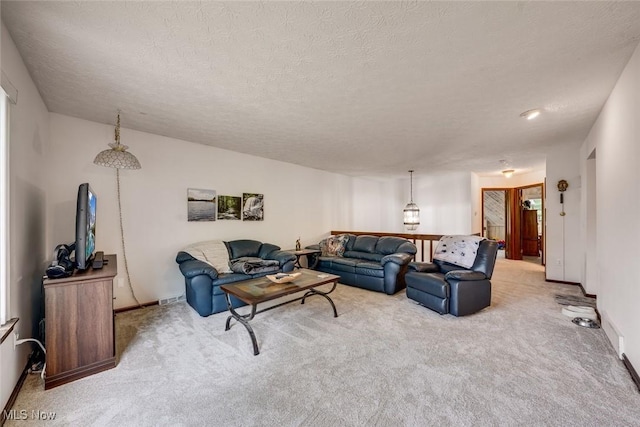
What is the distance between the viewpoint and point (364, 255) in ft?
16.7

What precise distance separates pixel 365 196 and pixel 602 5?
659cm

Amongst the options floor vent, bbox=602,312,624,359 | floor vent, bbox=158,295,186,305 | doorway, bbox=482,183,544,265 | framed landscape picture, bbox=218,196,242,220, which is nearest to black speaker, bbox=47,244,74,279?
floor vent, bbox=158,295,186,305

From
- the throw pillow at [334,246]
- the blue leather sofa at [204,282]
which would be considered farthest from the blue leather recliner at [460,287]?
the blue leather sofa at [204,282]

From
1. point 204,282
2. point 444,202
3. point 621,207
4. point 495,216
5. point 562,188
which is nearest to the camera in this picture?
point 621,207

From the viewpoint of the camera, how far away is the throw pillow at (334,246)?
17.8 feet

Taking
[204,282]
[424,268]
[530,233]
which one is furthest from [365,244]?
[530,233]

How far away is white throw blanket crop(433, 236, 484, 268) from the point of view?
3588 mm

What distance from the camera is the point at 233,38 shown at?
1.76m

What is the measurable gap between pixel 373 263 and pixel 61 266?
3.90 metres

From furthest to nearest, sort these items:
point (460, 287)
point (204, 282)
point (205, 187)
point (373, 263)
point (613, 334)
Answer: point (373, 263) < point (205, 187) < point (204, 282) < point (460, 287) < point (613, 334)

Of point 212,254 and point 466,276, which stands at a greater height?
point 212,254

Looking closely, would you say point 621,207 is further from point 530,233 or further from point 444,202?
point 530,233

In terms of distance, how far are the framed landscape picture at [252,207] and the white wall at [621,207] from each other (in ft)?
15.3

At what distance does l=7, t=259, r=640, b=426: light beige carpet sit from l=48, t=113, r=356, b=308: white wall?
84 cm
